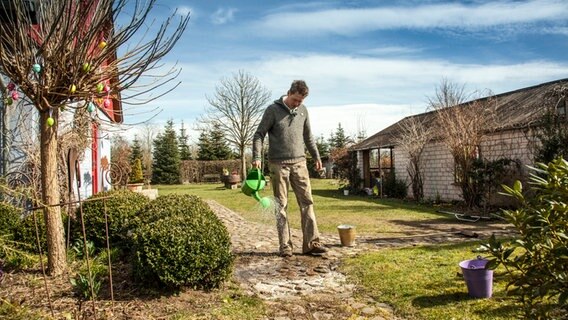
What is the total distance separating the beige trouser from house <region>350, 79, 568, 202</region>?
6.80 meters

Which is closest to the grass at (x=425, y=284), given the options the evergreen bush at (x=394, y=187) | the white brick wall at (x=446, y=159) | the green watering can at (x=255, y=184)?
the green watering can at (x=255, y=184)

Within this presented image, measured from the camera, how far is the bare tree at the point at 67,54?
3.74m

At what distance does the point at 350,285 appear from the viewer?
4.02 m

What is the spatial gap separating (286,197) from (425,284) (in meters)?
1.99

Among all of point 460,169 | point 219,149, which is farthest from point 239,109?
point 460,169

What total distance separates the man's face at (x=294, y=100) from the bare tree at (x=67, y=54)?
5.33 ft

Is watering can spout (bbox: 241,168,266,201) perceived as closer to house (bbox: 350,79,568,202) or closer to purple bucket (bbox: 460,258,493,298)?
purple bucket (bbox: 460,258,493,298)

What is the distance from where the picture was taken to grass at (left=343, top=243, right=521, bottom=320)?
10.3ft

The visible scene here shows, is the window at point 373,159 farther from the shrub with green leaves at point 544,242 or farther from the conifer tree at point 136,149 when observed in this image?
the conifer tree at point 136,149

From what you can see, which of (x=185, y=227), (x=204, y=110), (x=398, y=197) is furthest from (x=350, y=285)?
(x=204, y=110)

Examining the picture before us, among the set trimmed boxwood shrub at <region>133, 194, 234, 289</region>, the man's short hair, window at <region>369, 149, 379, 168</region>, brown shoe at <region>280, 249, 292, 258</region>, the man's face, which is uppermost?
the man's short hair

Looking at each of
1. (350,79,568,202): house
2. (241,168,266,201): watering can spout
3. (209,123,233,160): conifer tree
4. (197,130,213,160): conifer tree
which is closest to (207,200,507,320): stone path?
(241,168,266,201): watering can spout

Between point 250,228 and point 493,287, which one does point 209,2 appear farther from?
point 493,287

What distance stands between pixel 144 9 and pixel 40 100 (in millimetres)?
1334
